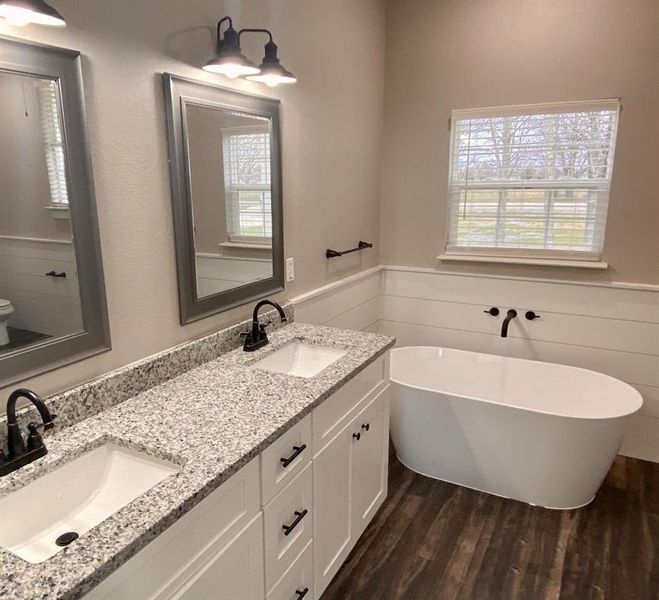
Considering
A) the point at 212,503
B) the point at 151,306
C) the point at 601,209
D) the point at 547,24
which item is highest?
→ the point at 547,24

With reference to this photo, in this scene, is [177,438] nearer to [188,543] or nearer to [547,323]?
[188,543]

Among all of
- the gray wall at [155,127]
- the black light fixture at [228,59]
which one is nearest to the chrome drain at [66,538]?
the gray wall at [155,127]

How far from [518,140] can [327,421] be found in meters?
2.14

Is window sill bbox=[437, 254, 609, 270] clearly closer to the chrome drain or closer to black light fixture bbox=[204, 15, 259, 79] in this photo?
black light fixture bbox=[204, 15, 259, 79]

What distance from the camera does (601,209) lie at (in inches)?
111

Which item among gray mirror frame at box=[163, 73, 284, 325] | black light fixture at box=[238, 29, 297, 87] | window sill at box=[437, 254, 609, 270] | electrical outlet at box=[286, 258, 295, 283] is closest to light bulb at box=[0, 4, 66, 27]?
gray mirror frame at box=[163, 73, 284, 325]

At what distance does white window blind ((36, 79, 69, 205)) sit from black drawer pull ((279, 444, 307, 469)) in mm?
956

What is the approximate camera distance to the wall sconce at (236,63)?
5.48ft

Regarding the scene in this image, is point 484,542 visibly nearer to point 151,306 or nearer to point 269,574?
point 269,574

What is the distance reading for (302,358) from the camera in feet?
7.13

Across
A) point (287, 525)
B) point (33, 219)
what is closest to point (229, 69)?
point (33, 219)

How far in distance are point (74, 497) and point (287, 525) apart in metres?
0.61

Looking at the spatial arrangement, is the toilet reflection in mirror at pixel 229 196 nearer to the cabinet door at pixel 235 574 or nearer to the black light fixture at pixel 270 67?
the black light fixture at pixel 270 67

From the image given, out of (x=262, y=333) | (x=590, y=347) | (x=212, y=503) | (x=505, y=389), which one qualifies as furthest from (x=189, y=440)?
(x=590, y=347)
